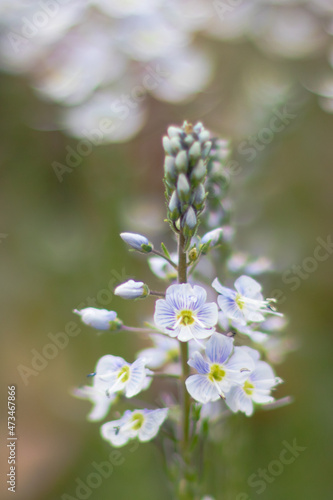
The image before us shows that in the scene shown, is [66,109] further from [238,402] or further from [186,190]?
[238,402]

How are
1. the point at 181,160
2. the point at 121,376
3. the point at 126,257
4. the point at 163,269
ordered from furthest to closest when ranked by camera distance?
the point at 126,257
the point at 163,269
the point at 121,376
the point at 181,160

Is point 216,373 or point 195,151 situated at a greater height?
point 195,151

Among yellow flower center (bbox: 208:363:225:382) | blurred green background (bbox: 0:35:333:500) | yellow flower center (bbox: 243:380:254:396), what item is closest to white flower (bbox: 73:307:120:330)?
yellow flower center (bbox: 208:363:225:382)

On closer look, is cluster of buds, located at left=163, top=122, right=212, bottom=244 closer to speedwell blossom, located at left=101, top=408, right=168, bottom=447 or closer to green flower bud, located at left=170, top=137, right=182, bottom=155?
green flower bud, located at left=170, top=137, right=182, bottom=155

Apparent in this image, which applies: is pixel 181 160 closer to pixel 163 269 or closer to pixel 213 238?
pixel 213 238

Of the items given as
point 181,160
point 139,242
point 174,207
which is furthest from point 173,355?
point 181,160

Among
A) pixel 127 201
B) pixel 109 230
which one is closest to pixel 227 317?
pixel 109 230

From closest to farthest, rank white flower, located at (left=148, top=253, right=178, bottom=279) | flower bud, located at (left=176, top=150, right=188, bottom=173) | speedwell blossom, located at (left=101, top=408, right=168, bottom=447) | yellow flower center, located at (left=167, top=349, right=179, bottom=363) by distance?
flower bud, located at (left=176, top=150, right=188, bottom=173) < speedwell blossom, located at (left=101, top=408, right=168, bottom=447) < white flower, located at (left=148, top=253, right=178, bottom=279) < yellow flower center, located at (left=167, top=349, right=179, bottom=363)
